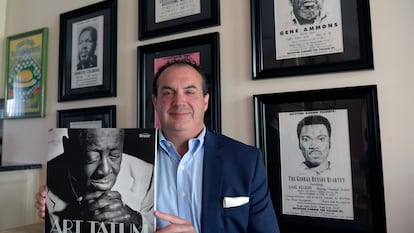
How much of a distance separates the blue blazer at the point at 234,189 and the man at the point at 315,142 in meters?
0.22

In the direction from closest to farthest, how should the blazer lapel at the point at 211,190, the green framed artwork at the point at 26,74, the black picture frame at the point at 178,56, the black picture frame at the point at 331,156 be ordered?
the blazer lapel at the point at 211,190 → the black picture frame at the point at 331,156 → the black picture frame at the point at 178,56 → the green framed artwork at the point at 26,74

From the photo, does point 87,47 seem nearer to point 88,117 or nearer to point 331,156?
point 88,117

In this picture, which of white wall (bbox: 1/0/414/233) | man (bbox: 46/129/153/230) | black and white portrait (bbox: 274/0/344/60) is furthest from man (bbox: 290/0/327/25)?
man (bbox: 46/129/153/230)

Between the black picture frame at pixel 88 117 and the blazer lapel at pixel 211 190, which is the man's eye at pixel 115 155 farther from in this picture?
the black picture frame at pixel 88 117

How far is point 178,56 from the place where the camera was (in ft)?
4.18

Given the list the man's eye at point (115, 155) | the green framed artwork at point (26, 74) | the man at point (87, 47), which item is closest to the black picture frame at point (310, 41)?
the man's eye at point (115, 155)

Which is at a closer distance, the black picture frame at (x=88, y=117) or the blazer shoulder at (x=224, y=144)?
the blazer shoulder at (x=224, y=144)

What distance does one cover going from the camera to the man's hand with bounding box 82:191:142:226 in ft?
2.38

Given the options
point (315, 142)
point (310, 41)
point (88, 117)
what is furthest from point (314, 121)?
point (88, 117)

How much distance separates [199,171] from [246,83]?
437mm

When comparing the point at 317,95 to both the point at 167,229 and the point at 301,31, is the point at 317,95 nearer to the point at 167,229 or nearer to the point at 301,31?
the point at 301,31

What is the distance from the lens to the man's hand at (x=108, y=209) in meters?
0.73

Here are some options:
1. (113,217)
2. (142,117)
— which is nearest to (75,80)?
(142,117)

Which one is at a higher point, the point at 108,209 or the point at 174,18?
the point at 174,18
